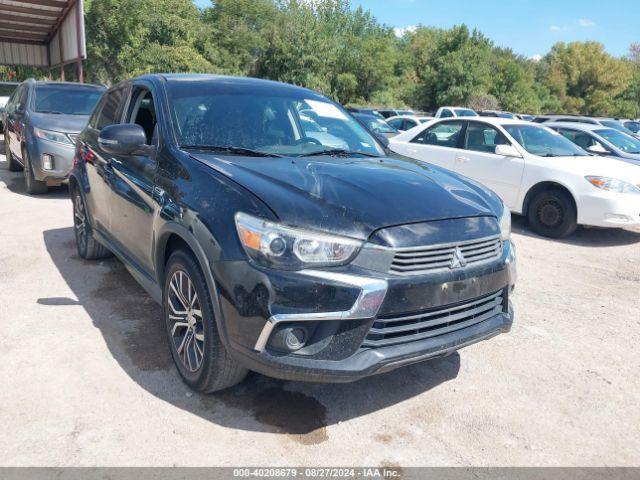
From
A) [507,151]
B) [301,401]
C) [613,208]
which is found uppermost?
[507,151]

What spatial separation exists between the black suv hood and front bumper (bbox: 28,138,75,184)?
5.45 meters

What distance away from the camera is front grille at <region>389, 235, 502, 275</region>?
256 centimetres

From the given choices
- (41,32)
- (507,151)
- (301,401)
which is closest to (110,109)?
(301,401)

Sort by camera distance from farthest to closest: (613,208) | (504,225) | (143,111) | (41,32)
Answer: (41,32) → (613,208) → (143,111) → (504,225)

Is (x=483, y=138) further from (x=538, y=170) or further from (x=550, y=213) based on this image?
(x=550, y=213)

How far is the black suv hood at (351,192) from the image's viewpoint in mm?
2584

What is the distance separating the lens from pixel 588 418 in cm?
305

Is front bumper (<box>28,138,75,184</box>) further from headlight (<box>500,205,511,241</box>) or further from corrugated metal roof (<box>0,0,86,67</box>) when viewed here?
corrugated metal roof (<box>0,0,86,67</box>)

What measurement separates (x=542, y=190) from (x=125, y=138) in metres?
5.89

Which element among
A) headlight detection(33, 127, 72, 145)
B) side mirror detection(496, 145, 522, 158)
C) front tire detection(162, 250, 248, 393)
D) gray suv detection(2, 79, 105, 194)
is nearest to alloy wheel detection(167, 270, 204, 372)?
front tire detection(162, 250, 248, 393)

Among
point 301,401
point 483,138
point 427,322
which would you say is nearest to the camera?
point 427,322

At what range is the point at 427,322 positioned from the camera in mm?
2680

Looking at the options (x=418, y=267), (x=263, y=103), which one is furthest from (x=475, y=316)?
(x=263, y=103)

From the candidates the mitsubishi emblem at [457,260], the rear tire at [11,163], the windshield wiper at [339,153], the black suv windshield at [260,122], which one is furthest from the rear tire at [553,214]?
the rear tire at [11,163]
